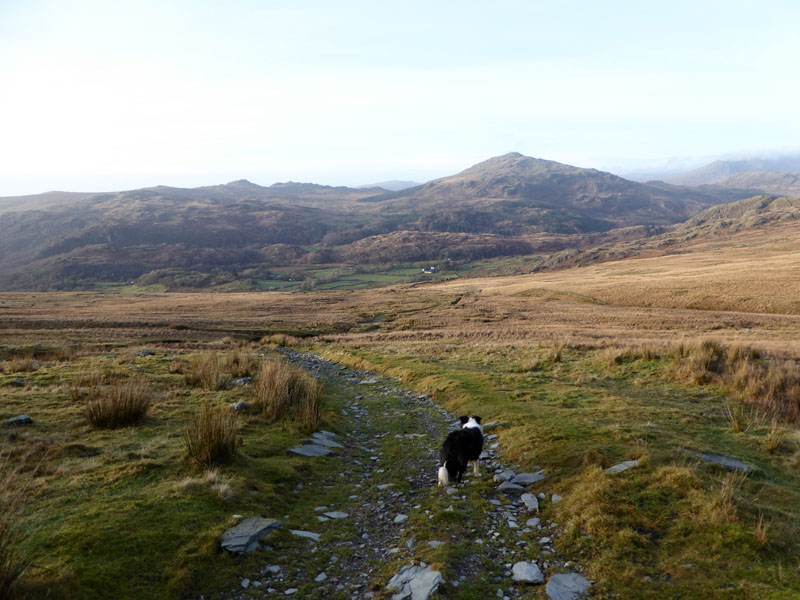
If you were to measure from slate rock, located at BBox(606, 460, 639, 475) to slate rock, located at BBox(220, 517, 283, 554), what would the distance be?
578cm

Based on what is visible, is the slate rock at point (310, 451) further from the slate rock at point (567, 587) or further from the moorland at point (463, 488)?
the slate rock at point (567, 587)

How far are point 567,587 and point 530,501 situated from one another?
2.31 metres

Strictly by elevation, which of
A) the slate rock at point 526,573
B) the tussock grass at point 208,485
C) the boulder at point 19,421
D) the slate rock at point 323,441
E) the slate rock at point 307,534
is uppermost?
the boulder at point 19,421

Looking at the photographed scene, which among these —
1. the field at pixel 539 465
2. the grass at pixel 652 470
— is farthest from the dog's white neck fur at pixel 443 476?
the grass at pixel 652 470

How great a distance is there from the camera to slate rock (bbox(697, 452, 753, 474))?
8.33 meters

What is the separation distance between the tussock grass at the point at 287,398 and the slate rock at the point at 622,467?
713 cm

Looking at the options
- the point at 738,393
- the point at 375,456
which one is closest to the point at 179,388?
the point at 375,456

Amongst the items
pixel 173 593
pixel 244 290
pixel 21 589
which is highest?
pixel 21 589

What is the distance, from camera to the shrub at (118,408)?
11.3 meters

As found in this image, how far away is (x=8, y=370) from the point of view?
1842 centimetres

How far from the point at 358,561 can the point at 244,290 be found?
160m

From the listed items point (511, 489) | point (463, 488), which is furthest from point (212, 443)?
point (511, 489)

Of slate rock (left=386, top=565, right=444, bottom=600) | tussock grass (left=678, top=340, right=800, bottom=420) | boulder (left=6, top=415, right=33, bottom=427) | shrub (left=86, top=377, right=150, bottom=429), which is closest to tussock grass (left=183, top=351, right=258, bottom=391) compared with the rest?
shrub (left=86, top=377, right=150, bottom=429)

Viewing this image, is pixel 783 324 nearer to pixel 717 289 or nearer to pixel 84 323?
pixel 717 289
